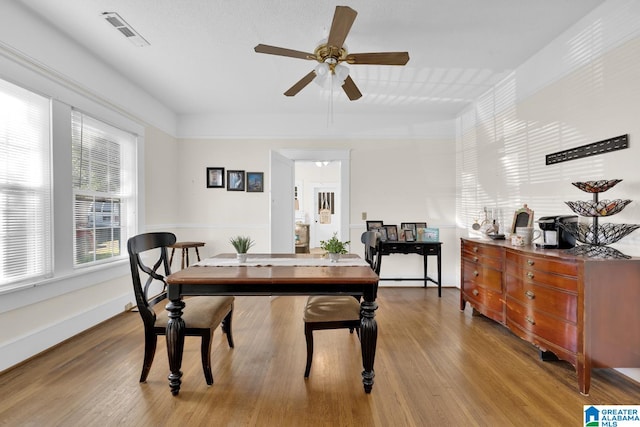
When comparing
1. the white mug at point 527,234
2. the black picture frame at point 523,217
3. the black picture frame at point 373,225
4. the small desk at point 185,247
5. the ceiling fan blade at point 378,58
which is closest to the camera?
the ceiling fan blade at point 378,58

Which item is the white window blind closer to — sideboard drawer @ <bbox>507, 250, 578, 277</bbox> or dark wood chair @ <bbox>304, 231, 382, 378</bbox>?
dark wood chair @ <bbox>304, 231, 382, 378</bbox>

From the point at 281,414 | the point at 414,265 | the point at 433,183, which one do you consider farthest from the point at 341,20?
the point at 414,265

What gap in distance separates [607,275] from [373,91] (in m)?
3.03

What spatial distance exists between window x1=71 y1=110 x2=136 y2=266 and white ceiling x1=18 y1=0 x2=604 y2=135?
0.77 meters

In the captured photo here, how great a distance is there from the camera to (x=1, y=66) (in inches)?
89.4

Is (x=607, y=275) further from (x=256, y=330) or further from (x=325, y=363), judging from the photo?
(x=256, y=330)

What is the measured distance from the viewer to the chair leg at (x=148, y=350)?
212 cm

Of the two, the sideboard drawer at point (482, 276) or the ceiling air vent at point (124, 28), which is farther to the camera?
the sideboard drawer at point (482, 276)

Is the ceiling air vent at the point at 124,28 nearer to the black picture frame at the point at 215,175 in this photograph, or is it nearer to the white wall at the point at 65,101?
the white wall at the point at 65,101

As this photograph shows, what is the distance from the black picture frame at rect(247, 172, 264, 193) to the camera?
504 cm

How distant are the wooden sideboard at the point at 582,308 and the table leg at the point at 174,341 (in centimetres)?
260

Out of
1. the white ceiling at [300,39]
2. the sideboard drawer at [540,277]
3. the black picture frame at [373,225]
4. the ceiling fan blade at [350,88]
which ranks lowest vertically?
the sideboard drawer at [540,277]

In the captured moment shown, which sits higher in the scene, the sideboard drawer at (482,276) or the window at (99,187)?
the window at (99,187)

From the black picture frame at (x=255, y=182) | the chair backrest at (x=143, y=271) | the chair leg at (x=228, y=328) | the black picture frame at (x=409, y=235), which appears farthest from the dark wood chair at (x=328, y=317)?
the black picture frame at (x=255, y=182)
